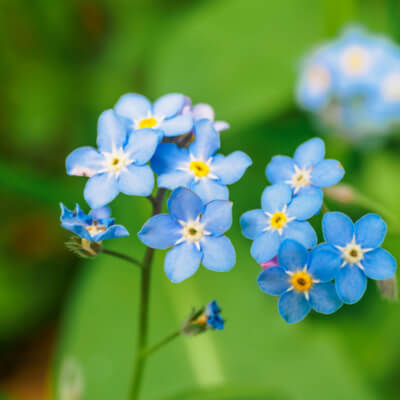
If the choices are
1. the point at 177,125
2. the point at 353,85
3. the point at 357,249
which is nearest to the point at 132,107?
the point at 177,125

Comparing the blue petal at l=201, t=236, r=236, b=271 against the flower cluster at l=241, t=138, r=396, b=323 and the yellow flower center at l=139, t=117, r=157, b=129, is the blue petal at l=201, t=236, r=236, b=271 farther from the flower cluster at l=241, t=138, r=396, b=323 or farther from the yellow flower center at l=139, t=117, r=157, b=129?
the yellow flower center at l=139, t=117, r=157, b=129

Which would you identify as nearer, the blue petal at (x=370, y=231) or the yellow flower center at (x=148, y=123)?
the blue petal at (x=370, y=231)

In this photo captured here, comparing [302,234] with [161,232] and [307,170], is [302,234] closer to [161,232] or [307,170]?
[307,170]

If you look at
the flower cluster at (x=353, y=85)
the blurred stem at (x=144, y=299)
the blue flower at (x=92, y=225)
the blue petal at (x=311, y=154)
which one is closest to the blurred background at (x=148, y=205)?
the flower cluster at (x=353, y=85)

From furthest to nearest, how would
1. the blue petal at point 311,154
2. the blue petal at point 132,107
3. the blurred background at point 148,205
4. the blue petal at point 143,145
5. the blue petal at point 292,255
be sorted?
the blurred background at point 148,205 → the blue petal at point 132,107 → the blue petal at point 311,154 → the blue petal at point 143,145 → the blue petal at point 292,255

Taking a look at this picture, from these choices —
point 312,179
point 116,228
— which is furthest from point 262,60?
point 116,228

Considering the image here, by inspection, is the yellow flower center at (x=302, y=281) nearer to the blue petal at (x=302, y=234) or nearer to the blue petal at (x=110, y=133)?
the blue petal at (x=302, y=234)
